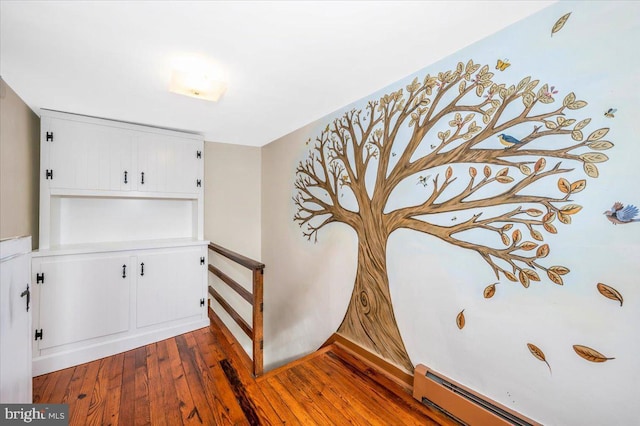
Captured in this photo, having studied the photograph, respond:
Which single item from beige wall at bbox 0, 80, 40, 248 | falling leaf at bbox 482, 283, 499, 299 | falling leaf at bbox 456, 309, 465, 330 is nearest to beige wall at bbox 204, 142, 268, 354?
beige wall at bbox 0, 80, 40, 248

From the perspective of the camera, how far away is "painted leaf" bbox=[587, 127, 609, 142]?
3.51ft

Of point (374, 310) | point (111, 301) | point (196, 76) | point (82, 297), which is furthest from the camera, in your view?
point (111, 301)

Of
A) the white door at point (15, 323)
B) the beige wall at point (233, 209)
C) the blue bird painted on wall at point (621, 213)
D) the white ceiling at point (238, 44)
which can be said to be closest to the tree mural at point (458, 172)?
the blue bird painted on wall at point (621, 213)

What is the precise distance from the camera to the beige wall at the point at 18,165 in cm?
187

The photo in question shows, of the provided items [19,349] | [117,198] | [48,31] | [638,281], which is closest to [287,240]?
[117,198]

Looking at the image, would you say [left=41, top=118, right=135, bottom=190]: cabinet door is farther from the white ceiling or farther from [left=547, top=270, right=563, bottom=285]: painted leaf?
[left=547, top=270, right=563, bottom=285]: painted leaf

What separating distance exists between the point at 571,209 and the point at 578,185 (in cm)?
11

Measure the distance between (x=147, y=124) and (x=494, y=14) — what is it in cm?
319

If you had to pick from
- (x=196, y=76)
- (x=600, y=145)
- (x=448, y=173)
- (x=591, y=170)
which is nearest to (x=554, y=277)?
(x=591, y=170)

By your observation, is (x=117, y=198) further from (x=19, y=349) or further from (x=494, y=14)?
(x=494, y=14)

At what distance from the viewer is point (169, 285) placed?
2797mm

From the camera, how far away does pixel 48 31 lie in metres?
1.36

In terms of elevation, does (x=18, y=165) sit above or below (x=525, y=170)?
above

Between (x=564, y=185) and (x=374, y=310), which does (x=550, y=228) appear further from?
(x=374, y=310)
